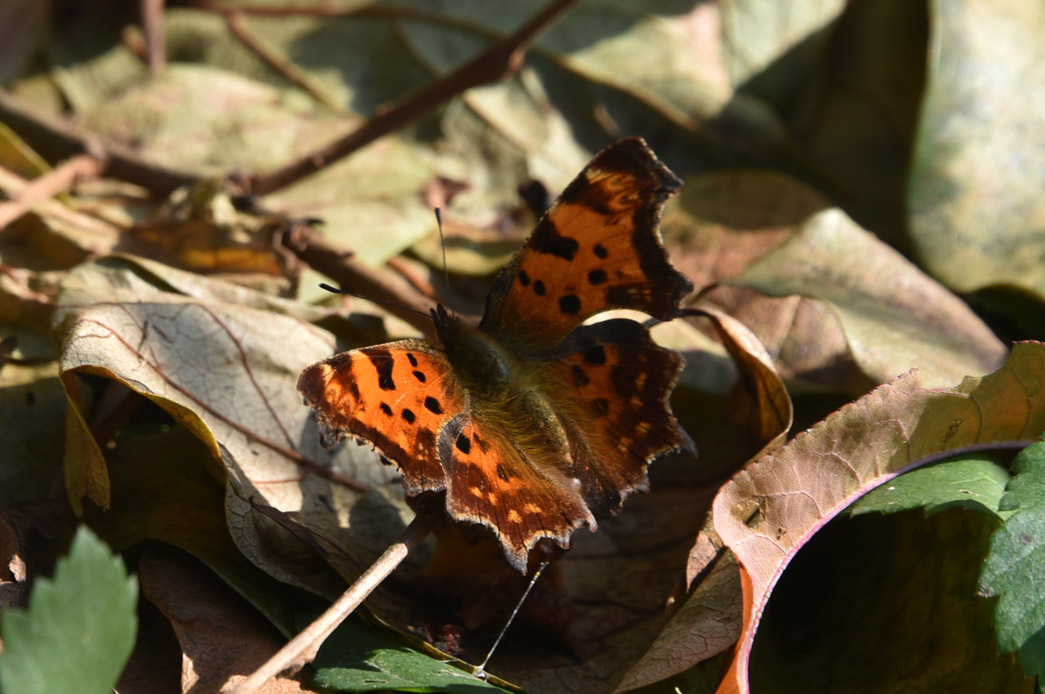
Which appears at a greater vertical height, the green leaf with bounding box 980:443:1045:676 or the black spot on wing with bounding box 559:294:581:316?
the black spot on wing with bounding box 559:294:581:316

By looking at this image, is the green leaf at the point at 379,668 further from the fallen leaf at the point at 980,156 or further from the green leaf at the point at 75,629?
the fallen leaf at the point at 980,156

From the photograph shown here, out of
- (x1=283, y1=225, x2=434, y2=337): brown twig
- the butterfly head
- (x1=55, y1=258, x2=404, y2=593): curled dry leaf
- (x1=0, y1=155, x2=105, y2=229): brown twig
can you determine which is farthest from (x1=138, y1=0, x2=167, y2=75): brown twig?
the butterfly head

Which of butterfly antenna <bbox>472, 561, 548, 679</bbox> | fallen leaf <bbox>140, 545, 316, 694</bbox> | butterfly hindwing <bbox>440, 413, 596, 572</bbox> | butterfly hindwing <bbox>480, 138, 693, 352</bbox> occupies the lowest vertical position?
butterfly antenna <bbox>472, 561, 548, 679</bbox>

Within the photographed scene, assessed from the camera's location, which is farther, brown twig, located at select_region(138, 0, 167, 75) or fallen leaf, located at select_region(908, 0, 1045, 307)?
brown twig, located at select_region(138, 0, 167, 75)

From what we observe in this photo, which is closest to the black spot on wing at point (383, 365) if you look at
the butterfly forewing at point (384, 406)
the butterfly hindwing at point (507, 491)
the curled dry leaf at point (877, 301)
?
the butterfly forewing at point (384, 406)

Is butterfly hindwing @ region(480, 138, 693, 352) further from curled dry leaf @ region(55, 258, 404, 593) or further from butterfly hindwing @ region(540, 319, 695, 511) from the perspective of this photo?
curled dry leaf @ region(55, 258, 404, 593)

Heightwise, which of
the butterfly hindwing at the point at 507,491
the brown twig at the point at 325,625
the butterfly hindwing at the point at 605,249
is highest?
the butterfly hindwing at the point at 605,249

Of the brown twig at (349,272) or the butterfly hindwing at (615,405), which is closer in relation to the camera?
the butterfly hindwing at (615,405)
